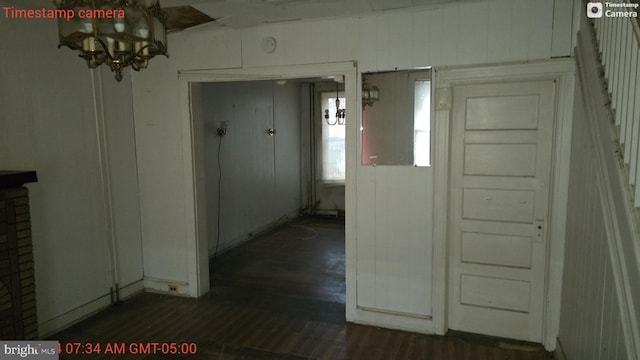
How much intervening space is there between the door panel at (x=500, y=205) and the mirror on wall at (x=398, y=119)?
0.25 meters

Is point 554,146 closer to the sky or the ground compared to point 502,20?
closer to the ground

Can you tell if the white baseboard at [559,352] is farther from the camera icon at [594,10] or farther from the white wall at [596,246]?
the camera icon at [594,10]

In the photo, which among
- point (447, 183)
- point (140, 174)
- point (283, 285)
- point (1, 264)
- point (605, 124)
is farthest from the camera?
point (283, 285)

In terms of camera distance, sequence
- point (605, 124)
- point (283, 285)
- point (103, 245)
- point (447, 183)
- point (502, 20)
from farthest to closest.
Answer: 1. point (283, 285)
2. point (103, 245)
3. point (447, 183)
4. point (502, 20)
5. point (605, 124)

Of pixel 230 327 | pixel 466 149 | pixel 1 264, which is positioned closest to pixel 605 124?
pixel 466 149

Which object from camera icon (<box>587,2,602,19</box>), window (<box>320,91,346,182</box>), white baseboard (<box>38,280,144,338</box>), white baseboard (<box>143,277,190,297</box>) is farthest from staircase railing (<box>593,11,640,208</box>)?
window (<box>320,91,346,182</box>)

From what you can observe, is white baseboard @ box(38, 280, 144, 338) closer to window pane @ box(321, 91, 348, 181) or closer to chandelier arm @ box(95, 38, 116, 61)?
chandelier arm @ box(95, 38, 116, 61)

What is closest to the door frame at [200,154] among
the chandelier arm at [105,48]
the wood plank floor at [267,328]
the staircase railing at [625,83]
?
the wood plank floor at [267,328]

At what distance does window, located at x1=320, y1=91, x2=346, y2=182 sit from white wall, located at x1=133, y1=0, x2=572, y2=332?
436cm

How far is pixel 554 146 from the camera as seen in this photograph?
290cm

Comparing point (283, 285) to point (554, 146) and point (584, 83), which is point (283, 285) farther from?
point (584, 83)

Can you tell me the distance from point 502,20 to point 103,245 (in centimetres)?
390

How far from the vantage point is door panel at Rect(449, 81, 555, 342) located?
117 inches

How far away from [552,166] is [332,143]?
529 centimetres
